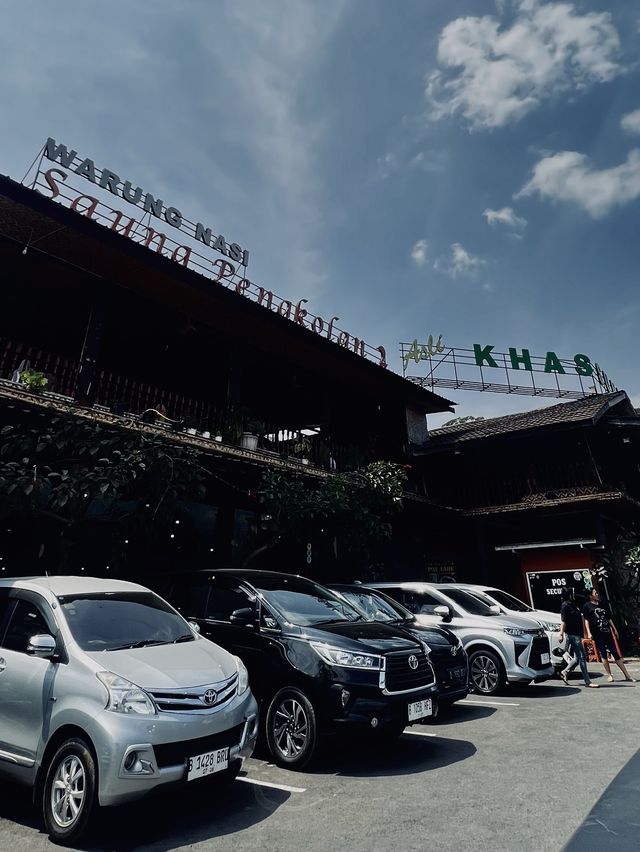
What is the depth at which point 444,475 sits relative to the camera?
65.6ft

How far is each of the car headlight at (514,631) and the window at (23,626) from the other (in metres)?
6.99

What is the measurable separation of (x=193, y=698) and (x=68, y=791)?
0.98 m

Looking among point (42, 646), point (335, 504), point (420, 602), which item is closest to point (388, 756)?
point (42, 646)

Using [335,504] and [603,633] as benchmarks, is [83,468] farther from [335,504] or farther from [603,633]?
Result: [603,633]

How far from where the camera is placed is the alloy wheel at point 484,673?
8.45m

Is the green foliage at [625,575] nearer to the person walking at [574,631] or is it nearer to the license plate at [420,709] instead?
the person walking at [574,631]

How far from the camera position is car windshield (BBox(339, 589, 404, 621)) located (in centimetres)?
770

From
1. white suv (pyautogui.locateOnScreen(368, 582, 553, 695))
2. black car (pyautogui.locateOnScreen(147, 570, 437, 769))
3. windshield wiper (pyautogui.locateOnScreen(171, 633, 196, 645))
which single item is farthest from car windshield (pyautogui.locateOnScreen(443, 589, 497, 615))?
windshield wiper (pyautogui.locateOnScreen(171, 633, 196, 645))

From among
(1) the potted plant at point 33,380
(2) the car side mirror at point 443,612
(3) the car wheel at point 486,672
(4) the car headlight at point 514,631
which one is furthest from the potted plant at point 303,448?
(1) the potted plant at point 33,380

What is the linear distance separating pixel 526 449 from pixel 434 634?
13.0m

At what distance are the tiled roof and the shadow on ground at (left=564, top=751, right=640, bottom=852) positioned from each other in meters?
13.8

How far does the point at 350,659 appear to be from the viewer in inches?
195

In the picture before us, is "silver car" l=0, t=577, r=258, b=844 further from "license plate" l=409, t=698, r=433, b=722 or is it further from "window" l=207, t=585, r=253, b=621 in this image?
"license plate" l=409, t=698, r=433, b=722

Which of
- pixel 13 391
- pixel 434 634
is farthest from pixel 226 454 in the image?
pixel 434 634
